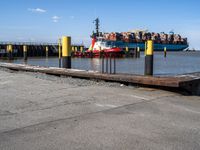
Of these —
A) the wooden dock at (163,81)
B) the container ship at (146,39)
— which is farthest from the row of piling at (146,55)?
the container ship at (146,39)

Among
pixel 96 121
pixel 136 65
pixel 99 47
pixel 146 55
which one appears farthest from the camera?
pixel 99 47

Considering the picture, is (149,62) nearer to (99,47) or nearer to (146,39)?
(99,47)

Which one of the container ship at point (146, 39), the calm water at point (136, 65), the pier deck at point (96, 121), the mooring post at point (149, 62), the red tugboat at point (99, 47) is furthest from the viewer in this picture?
the container ship at point (146, 39)

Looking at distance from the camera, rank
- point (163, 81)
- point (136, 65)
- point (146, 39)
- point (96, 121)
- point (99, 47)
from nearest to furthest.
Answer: point (96, 121), point (163, 81), point (136, 65), point (99, 47), point (146, 39)

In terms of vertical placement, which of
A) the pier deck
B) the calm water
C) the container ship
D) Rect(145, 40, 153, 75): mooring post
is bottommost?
the calm water

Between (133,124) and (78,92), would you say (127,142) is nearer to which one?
(133,124)

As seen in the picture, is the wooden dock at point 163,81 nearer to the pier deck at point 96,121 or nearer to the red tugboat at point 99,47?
the pier deck at point 96,121

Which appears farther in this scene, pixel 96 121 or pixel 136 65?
pixel 136 65

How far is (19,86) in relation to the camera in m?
8.79

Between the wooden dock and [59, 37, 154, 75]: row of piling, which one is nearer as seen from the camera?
the wooden dock

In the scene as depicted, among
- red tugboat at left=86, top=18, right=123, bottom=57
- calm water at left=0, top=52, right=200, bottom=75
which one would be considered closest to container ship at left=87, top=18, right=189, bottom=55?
red tugboat at left=86, top=18, right=123, bottom=57

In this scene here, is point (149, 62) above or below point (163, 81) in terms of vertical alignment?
above

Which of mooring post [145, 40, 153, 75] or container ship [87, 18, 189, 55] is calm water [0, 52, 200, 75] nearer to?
mooring post [145, 40, 153, 75]

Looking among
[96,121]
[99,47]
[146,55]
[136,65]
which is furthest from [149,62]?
[99,47]
